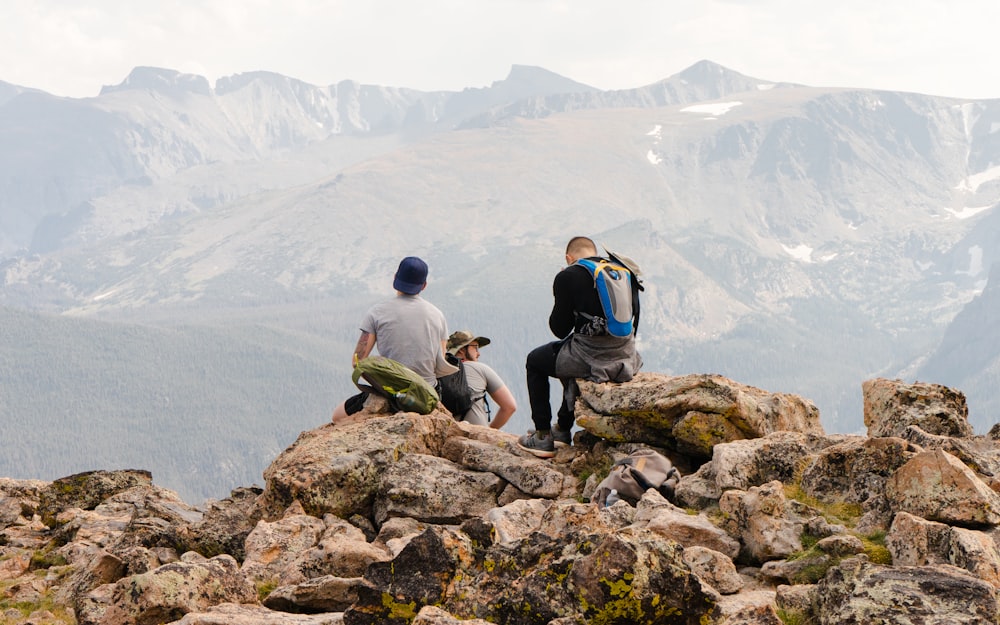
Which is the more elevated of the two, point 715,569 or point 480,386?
point 480,386

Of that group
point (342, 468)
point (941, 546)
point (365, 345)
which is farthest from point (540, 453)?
point (941, 546)

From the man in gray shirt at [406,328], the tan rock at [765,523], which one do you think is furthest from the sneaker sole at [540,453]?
the tan rock at [765,523]

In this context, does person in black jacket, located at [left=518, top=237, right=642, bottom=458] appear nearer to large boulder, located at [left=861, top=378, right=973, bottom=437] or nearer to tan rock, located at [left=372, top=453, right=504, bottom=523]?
tan rock, located at [left=372, top=453, right=504, bottom=523]

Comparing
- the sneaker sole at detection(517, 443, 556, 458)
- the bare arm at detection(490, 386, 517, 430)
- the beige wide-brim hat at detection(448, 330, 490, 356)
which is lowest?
the sneaker sole at detection(517, 443, 556, 458)

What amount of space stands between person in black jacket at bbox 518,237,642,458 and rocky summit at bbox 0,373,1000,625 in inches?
16.0

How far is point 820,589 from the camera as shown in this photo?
840 centimetres

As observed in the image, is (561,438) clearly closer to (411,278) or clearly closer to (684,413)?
(684,413)

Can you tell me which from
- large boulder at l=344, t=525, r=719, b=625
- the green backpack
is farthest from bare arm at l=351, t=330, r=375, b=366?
large boulder at l=344, t=525, r=719, b=625

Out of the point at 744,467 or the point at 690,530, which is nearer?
the point at 690,530

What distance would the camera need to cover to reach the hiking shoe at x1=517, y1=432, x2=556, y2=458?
52.7ft

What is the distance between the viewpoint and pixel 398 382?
17.6 meters

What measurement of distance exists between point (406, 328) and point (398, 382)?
4.19 feet

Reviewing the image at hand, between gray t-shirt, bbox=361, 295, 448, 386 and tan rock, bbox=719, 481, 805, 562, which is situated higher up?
gray t-shirt, bbox=361, 295, 448, 386

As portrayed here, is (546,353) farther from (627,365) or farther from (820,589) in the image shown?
(820,589)
